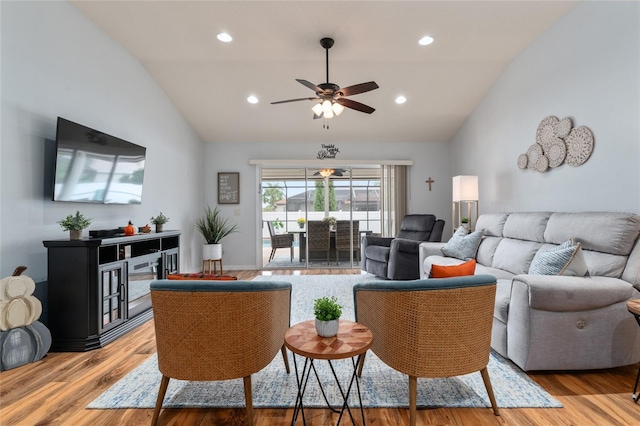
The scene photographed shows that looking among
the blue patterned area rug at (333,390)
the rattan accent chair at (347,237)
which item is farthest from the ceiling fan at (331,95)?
the rattan accent chair at (347,237)

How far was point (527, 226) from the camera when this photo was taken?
3.04 metres

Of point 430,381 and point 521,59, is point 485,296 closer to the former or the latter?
point 430,381

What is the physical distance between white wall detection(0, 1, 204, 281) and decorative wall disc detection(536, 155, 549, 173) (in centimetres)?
469

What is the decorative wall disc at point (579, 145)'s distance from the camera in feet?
9.05

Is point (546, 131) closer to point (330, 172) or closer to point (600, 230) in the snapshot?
point (600, 230)

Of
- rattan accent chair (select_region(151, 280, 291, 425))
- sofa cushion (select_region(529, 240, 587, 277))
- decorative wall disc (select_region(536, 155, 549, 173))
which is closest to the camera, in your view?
rattan accent chair (select_region(151, 280, 291, 425))

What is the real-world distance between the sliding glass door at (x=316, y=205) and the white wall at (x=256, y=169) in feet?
0.68

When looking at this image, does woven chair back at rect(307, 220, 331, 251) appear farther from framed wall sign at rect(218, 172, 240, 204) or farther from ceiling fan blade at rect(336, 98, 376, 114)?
ceiling fan blade at rect(336, 98, 376, 114)

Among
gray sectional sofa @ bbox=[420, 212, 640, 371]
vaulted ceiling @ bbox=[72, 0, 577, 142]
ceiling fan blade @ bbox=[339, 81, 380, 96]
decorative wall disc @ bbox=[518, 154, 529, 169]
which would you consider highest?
vaulted ceiling @ bbox=[72, 0, 577, 142]

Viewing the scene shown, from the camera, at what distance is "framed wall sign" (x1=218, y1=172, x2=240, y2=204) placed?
18.9 ft

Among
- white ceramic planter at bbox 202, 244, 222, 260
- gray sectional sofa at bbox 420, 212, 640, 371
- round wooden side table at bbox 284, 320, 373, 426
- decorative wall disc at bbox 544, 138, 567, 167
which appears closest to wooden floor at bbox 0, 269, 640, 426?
gray sectional sofa at bbox 420, 212, 640, 371

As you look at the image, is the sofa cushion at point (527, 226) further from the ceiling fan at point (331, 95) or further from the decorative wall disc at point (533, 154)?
the ceiling fan at point (331, 95)

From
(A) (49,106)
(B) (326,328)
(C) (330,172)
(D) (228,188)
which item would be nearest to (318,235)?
(C) (330,172)

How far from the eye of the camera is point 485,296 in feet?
4.78
